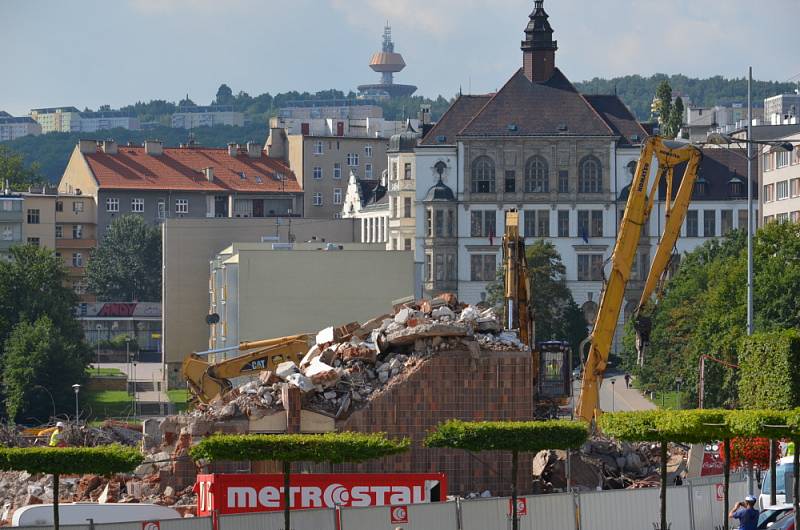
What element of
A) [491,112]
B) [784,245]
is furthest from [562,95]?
[784,245]

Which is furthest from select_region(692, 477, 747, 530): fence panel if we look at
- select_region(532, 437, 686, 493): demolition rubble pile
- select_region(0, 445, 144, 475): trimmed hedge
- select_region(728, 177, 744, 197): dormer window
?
select_region(728, 177, 744, 197): dormer window

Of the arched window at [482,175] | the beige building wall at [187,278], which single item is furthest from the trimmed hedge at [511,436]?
the arched window at [482,175]

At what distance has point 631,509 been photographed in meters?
49.3

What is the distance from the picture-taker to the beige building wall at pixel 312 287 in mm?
107000

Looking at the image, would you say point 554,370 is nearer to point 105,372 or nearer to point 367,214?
point 105,372

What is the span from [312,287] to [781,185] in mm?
45447

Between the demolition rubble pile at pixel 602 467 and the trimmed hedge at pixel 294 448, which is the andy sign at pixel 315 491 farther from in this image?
the demolition rubble pile at pixel 602 467

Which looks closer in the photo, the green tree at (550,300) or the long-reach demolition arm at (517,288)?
the long-reach demolition arm at (517,288)

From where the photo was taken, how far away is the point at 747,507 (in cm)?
4372

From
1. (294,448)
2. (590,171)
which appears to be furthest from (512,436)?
(590,171)

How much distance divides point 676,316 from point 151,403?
2963 centimetres

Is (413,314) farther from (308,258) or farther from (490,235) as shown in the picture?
(490,235)

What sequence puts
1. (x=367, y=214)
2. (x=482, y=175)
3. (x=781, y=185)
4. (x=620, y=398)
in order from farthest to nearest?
(x=367, y=214) < (x=482, y=175) < (x=781, y=185) < (x=620, y=398)

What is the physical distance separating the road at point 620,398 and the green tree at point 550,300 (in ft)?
33.6
